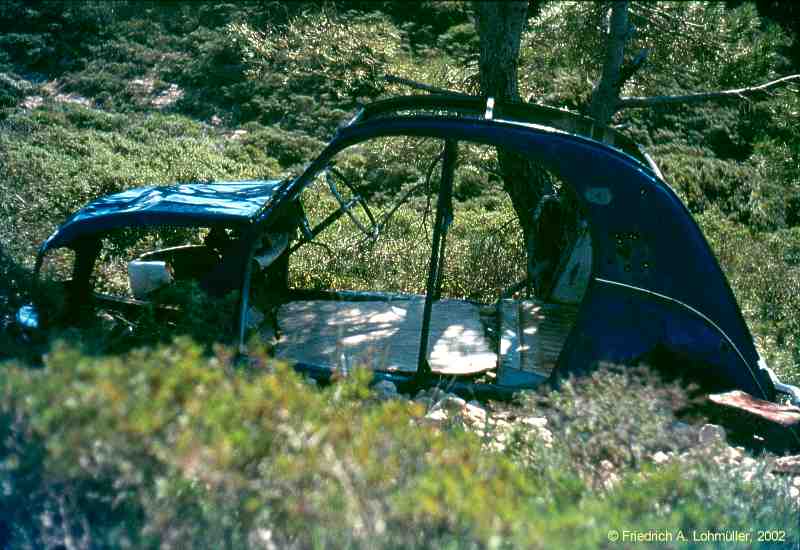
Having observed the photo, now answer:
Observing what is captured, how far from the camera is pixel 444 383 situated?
4.74 metres

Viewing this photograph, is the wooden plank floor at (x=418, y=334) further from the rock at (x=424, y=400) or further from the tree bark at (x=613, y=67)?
→ the tree bark at (x=613, y=67)

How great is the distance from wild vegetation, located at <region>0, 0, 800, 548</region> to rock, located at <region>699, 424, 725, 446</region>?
0.08 m

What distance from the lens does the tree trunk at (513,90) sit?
21.2 feet

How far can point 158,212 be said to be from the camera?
4668mm

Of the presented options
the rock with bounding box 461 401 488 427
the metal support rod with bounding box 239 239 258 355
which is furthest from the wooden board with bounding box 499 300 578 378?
the metal support rod with bounding box 239 239 258 355

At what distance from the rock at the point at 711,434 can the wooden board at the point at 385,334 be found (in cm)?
132

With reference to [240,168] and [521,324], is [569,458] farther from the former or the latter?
[240,168]

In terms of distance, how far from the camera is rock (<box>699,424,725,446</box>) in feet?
12.6

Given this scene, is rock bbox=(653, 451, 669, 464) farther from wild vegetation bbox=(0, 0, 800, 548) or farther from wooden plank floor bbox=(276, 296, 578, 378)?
wooden plank floor bbox=(276, 296, 578, 378)

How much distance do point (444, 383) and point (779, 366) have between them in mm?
2903

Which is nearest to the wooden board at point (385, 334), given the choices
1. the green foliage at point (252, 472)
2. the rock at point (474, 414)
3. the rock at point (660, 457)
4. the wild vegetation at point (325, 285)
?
the rock at point (474, 414)

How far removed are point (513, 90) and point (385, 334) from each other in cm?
256

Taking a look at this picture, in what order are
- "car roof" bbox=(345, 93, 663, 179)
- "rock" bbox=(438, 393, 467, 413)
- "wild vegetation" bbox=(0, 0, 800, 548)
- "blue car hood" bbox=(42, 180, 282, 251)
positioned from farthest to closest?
"car roof" bbox=(345, 93, 663, 179) < "blue car hood" bbox=(42, 180, 282, 251) < "rock" bbox=(438, 393, 467, 413) < "wild vegetation" bbox=(0, 0, 800, 548)

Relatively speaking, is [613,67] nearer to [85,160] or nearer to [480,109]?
[480,109]
